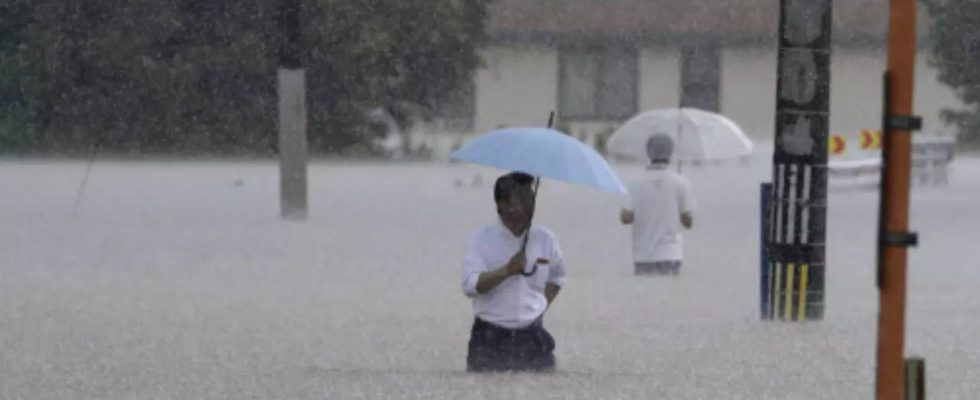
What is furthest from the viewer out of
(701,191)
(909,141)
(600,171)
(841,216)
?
(701,191)

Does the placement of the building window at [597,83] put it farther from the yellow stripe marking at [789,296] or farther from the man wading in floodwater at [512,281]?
the man wading in floodwater at [512,281]

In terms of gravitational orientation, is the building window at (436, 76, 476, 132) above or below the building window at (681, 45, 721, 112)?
below

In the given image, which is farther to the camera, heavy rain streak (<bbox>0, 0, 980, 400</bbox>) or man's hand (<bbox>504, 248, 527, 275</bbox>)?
heavy rain streak (<bbox>0, 0, 980, 400</bbox>)

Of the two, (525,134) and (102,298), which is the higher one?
(525,134)

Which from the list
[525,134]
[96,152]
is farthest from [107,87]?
[525,134]

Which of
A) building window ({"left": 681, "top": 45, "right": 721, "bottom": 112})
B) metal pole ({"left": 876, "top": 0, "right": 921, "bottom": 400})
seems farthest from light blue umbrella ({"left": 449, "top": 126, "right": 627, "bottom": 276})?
building window ({"left": 681, "top": 45, "right": 721, "bottom": 112})

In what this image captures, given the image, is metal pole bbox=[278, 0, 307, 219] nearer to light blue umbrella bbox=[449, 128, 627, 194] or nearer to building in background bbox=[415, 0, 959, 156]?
light blue umbrella bbox=[449, 128, 627, 194]

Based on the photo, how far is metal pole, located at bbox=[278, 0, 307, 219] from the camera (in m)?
28.4

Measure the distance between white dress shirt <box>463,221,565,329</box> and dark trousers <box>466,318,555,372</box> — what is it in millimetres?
89

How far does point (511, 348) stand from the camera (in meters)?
12.2

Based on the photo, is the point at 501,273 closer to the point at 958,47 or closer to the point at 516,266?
the point at 516,266

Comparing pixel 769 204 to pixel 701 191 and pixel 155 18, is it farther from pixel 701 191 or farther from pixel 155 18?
pixel 155 18

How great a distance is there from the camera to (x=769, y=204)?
1620cm

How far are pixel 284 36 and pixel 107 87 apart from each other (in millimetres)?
23867
